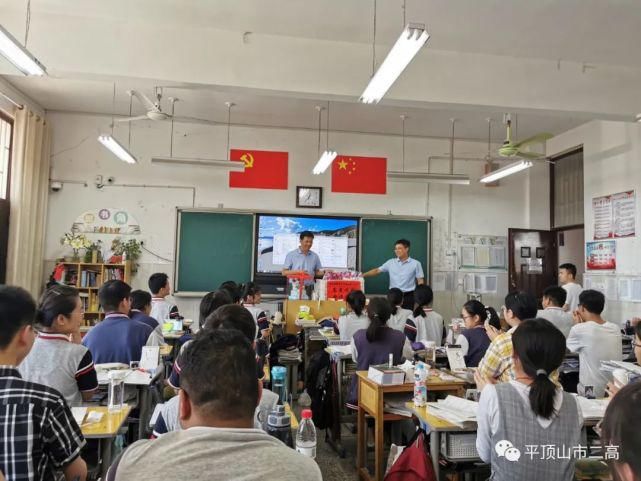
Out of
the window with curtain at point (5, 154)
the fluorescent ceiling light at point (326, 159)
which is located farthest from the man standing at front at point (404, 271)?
the window with curtain at point (5, 154)

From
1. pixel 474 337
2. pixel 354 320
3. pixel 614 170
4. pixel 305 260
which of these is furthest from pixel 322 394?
pixel 614 170

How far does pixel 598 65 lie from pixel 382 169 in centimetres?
348

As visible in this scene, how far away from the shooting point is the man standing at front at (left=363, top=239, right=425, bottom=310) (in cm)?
676

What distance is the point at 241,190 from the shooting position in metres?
7.54

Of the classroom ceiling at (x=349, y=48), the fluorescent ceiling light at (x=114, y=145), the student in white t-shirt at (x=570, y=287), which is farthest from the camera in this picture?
the student in white t-shirt at (x=570, y=287)

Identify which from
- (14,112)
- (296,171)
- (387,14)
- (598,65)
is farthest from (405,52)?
(14,112)

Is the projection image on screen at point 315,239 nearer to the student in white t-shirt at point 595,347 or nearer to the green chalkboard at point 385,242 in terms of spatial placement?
the green chalkboard at point 385,242

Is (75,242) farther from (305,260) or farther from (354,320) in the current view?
(354,320)

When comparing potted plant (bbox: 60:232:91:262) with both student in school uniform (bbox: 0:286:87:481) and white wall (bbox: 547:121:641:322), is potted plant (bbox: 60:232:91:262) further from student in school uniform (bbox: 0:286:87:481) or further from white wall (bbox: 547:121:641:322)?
white wall (bbox: 547:121:641:322)

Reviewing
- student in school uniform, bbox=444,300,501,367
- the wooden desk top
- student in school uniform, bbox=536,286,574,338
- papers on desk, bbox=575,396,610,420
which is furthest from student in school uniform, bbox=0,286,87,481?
student in school uniform, bbox=536,286,574,338

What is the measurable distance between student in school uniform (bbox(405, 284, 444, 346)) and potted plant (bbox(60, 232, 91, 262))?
5.05 meters

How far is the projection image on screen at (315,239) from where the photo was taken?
748 cm

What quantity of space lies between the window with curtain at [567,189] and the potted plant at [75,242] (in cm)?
782

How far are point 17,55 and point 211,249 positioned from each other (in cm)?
Result: 435
